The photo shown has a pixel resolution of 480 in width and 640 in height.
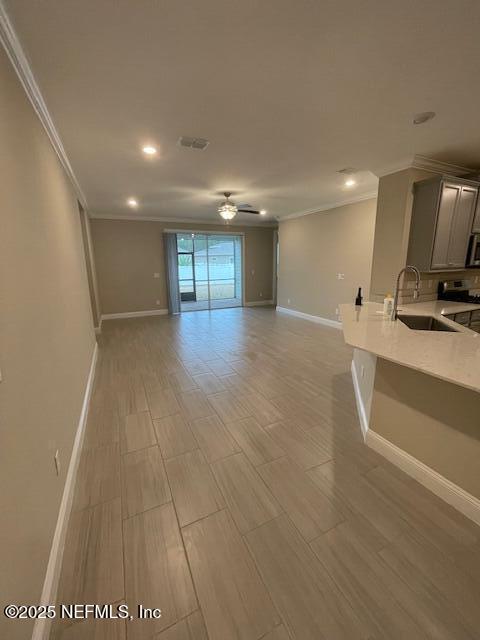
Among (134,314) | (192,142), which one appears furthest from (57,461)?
(134,314)

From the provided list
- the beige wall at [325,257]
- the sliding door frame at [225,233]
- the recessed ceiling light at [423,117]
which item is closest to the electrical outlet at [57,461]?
the recessed ceiling light at [423,117]

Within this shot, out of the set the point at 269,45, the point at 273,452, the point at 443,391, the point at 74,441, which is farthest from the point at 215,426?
the point at 269,45

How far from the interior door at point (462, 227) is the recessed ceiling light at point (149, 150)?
3.46m

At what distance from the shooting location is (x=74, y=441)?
6.67 ft

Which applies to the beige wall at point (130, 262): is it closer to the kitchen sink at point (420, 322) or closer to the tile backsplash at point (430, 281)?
the tile backsplash at point (430, 281)

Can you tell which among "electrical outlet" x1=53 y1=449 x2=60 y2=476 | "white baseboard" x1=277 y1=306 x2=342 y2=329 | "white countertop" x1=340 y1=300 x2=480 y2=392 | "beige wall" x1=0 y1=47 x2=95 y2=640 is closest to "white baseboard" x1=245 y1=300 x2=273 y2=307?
"white baseboard" x1=277 y1=306 x2=342 y2=329

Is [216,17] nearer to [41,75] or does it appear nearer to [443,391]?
[41,75]

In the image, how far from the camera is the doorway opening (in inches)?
305

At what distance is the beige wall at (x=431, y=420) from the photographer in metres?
1.56

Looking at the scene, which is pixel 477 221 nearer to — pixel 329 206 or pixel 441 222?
pixel 441 222

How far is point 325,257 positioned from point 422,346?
4.43 meters

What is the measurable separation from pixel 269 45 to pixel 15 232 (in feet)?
5.33

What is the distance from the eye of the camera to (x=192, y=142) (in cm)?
250

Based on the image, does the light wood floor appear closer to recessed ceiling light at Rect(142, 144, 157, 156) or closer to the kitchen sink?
the kitchen sink
